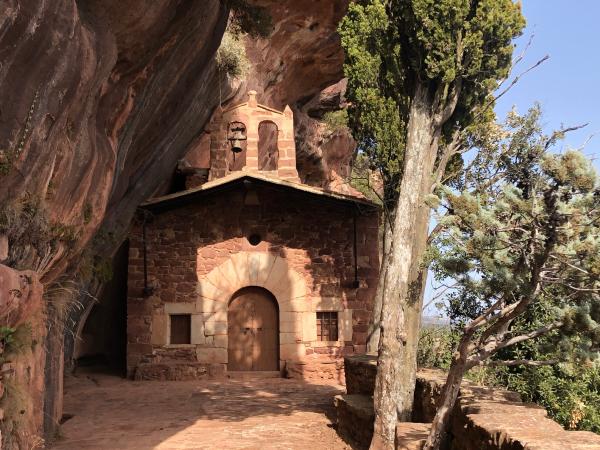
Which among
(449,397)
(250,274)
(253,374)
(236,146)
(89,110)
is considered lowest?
(253,374)

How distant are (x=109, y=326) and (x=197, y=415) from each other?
7202 mm

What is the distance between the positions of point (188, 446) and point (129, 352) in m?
6.43

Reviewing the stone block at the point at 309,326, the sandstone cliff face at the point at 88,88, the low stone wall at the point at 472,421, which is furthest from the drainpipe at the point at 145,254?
the low stone wall at the point at 472,421

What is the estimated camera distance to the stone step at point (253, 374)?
1413 centimetres

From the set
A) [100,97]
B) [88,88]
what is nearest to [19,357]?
[88,88]

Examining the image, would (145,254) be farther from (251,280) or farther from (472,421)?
(472,421)

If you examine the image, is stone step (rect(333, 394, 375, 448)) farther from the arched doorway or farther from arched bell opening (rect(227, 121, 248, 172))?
arched bell opening (rect(227, 121, 248, 172))

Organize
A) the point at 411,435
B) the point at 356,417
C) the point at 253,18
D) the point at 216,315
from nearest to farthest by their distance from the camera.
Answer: the point at 411,435
the point at 356,417
the point at 253,18
the point at 216,315

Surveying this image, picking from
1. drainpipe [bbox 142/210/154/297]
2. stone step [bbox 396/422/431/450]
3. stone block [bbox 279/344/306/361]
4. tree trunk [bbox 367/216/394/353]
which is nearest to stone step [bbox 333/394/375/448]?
stone step [bbox 396/422/431/450]

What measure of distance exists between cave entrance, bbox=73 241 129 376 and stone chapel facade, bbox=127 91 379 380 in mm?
2283

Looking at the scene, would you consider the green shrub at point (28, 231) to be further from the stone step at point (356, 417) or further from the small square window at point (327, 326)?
the small square window at point (327, 326)

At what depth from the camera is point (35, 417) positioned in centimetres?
706

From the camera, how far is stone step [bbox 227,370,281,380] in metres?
14.1

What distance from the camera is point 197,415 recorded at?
10.1 meters
